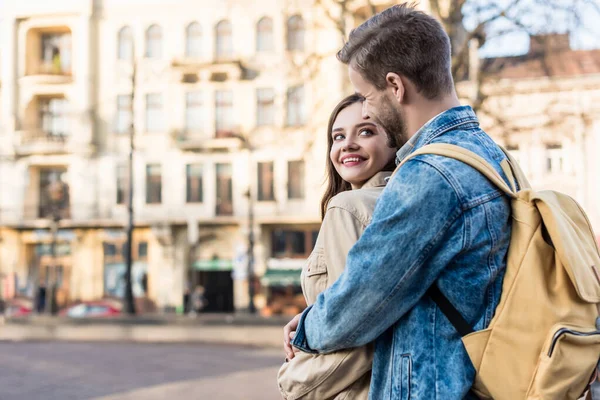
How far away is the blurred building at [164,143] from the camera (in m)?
33.3

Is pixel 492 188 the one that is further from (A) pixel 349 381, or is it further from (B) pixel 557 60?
(B) pixel 557 60

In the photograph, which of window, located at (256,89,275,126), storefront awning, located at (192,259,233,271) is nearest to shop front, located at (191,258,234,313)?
storefront awning, located at (192,259,233,271)

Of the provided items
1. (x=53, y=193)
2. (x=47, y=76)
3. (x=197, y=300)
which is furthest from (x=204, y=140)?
(x=47, y=76)

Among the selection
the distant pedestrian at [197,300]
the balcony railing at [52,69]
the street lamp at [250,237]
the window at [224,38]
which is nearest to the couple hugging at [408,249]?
the street lamp at [250,237]

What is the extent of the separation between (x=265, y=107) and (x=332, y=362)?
32.4m

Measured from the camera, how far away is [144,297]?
34000 mm

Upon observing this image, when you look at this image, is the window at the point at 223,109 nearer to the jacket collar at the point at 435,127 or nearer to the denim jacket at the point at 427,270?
the jacket collar at the point at 435,127

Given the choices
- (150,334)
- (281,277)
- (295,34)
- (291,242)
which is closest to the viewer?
(150,334)

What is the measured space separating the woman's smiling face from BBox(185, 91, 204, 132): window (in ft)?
106

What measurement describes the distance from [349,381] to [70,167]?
35480 millimetres

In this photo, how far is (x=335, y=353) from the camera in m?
1.98

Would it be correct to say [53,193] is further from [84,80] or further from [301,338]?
[301,338]

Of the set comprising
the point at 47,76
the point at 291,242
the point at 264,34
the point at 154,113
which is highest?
the point at 264,34

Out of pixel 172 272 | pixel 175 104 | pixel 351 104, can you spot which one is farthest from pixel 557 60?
pixel 351 104
